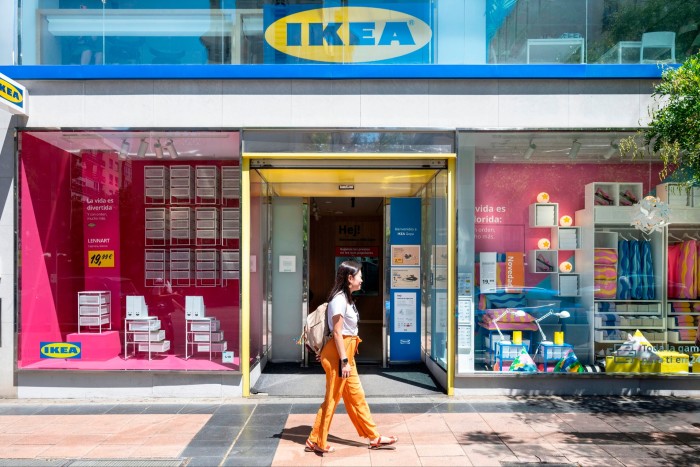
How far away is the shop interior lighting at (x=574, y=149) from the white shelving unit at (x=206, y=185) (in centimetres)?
474

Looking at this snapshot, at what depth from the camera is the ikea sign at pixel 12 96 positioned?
652cm

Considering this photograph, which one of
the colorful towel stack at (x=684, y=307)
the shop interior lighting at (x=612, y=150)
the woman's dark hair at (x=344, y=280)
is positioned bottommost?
the colorful towel stack at (x=684, y=307)

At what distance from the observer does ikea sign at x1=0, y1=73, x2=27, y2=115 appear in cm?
652

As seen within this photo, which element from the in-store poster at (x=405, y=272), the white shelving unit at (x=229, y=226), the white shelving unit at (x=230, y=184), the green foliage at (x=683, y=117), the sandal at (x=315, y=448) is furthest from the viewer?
the in-store poster at (x=405, y=272)

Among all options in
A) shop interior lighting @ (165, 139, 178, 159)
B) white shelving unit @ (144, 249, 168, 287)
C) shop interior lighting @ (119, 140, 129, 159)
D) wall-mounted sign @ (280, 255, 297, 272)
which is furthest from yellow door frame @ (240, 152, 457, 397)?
wall-mounted sign @ (280, 255, 297, 272)

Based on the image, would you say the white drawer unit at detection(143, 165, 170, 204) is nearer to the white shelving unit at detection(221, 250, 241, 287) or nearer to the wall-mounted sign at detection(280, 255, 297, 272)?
the white shelving unit at detection(221, 250, 241, 287)

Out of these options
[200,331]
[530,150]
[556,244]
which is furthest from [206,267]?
[556,244]

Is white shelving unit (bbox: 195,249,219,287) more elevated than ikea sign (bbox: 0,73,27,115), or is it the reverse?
ikea sign (bbox: 0,73,27,115)

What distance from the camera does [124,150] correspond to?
7.57 meters

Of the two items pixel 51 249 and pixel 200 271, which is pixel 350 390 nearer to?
pixel 200 271

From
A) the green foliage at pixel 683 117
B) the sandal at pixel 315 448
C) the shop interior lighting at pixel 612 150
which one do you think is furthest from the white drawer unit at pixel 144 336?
the green foliage at pixel 683 117

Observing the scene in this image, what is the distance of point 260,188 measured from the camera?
8219mm

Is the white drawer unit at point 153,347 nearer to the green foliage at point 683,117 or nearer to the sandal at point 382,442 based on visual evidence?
the sandal at point 382,442

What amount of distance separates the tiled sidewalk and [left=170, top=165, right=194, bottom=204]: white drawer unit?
8.97 ft
